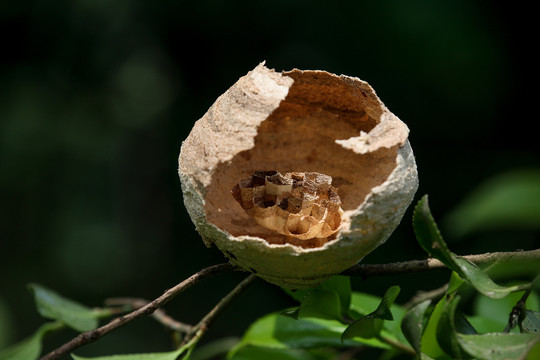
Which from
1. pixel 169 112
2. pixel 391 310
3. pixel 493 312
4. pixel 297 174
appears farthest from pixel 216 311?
pixel 169 112

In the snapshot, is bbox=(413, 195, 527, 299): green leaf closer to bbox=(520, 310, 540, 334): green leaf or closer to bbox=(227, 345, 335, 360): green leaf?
bbox=(520, 310, 540, 334): green leaf

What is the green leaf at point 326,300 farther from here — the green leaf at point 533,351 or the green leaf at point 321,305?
the green leaf at point 533,351

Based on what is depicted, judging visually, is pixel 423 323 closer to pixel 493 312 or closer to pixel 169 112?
pixel 493 312

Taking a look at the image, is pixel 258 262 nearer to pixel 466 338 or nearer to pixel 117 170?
pixel 466 338

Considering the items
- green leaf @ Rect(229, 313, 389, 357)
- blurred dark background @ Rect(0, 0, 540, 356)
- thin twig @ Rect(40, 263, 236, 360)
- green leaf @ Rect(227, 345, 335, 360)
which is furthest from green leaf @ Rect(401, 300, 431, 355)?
Result: blurred dark background @ Rect(0, 0, 540, 356)

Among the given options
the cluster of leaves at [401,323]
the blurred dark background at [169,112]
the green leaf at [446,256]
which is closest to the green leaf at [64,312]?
the cluster of leaves at [401,323]
